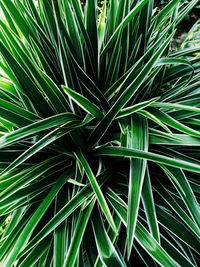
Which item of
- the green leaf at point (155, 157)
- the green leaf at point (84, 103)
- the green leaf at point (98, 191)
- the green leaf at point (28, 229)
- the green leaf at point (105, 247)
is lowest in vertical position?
the green leaf at point (105, 247)

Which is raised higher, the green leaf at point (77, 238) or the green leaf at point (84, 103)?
the green leaf at point (84, 103)

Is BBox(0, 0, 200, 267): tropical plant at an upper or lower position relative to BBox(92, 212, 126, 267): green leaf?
upper

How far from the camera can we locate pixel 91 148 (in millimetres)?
951

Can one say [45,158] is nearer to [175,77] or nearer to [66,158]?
[66,158]

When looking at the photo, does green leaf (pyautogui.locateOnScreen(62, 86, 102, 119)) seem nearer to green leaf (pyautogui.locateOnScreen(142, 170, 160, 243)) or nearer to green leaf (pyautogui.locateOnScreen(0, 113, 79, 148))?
green leaf (pyautogui.locateOnScreen(0, 113, 79, 148))

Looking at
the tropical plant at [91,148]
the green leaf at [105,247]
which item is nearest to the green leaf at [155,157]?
the tropical plant at [91,148]

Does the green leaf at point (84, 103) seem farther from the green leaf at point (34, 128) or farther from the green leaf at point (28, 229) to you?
the green leaf at point (28, 229)

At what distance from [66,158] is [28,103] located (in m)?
0.23

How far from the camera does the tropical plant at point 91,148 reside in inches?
30.5

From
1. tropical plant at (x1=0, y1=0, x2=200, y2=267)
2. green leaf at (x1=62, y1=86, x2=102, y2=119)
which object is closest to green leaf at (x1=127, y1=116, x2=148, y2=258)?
tropical plant at (x1=0, y1=0, x2=200, y2=267)

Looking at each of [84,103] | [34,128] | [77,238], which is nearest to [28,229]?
[77,238]

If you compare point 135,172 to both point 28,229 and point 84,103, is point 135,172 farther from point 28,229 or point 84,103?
point 28,229

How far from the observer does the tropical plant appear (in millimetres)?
774

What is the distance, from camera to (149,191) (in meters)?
0.79
